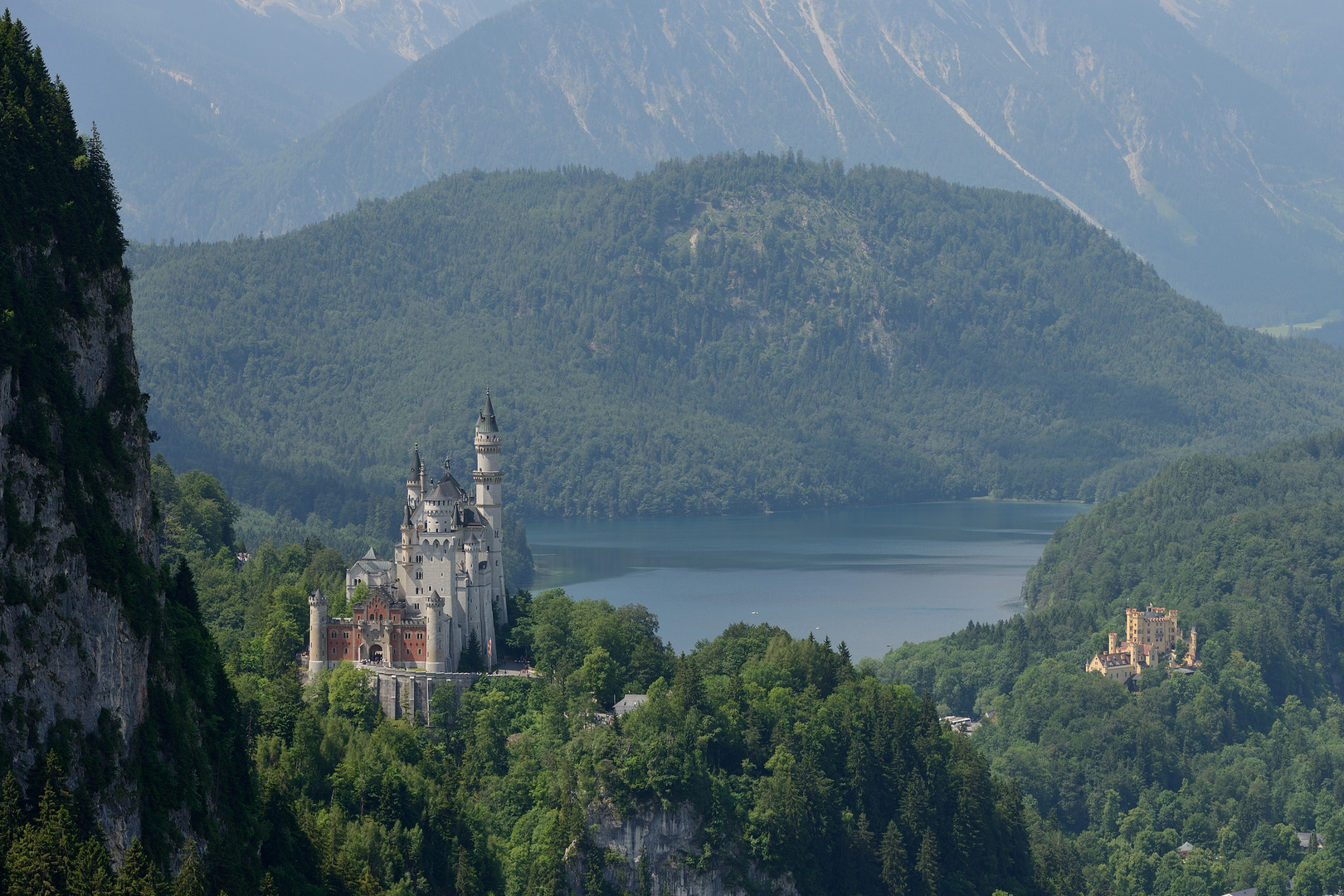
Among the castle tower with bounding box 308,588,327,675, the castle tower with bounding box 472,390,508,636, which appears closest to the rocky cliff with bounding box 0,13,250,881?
the castle tower with bounding box 308,588,327,675

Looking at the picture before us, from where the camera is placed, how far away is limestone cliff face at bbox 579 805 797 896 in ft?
269

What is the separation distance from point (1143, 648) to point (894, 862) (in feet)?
199

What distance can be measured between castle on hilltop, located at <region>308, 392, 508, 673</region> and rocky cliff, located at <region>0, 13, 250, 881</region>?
3476 centimetres

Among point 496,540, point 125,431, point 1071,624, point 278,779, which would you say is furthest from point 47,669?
point 1071,624

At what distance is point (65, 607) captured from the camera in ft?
146

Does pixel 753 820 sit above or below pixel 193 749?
below

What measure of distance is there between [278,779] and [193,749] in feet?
50.2

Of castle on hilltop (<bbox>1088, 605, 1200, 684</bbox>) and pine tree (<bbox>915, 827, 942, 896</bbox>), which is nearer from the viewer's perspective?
pine tree (<bbox>915, 827, 942, 896</bbox>)

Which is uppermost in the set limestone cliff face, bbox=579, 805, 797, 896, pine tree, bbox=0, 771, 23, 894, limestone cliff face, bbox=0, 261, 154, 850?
limestone cliff face, bbox=0, 261, 154, 850

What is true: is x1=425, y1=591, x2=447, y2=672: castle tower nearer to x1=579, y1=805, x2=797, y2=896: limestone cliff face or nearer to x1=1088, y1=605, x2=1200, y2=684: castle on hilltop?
x1=579, y1=805, x2=797, y2=896: limestone cliff face

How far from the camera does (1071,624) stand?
15512 cm

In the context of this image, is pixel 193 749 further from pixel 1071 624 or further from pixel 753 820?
pixel 1071 624

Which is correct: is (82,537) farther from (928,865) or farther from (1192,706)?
(1192,706)

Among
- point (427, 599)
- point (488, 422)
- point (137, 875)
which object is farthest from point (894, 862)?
point (137, 875)
